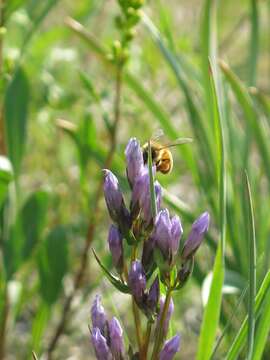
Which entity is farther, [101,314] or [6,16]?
[6,16]

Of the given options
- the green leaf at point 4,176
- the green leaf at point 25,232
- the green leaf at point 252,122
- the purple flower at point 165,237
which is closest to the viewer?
Answer: the purple flower at point 165,237

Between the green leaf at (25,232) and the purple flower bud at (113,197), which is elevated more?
the purple flower bud at (113,197)

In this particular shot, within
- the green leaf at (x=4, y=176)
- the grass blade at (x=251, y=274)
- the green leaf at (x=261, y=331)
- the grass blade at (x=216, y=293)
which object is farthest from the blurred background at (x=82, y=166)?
the grass blade at (x=251, y=274)

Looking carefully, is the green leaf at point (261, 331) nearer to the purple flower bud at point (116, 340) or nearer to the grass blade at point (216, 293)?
the grass blade at point (216, 293)

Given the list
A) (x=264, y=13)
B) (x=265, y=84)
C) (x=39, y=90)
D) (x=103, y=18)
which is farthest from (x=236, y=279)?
(x=264, y=13)

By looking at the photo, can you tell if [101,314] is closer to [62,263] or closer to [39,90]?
[62,263]

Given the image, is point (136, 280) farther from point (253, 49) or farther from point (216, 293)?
point (253, 49)
